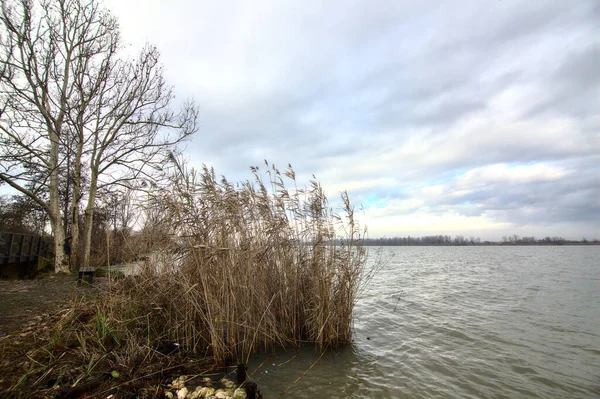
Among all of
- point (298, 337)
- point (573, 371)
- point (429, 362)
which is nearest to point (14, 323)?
point (298, 337)

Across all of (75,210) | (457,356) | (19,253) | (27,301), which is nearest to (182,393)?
(457,356)

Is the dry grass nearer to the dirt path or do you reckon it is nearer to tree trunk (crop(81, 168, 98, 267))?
the dirt path

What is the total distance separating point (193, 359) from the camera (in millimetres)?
4035

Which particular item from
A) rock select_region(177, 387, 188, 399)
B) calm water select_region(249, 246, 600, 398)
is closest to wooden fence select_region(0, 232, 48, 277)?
rock select_region(177, 387, 188, 399)

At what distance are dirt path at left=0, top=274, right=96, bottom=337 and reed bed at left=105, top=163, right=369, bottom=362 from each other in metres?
1.79

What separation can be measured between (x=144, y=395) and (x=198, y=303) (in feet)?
4.16

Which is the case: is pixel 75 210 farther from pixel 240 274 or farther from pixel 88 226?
pixel 240 274

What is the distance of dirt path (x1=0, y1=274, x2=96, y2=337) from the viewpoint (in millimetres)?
5117

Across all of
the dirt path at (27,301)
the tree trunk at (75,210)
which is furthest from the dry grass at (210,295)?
the tree trunk at (75,210)

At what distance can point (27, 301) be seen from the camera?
6.74 metres

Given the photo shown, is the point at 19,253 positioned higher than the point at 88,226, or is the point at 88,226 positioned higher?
the point at 88,226

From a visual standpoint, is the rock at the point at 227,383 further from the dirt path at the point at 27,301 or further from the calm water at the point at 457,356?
the dirt path at the point at 27,301

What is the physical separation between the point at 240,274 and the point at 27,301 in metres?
6.08

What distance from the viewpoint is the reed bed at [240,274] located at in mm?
4199
